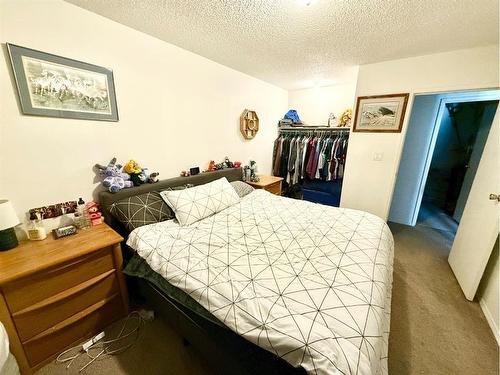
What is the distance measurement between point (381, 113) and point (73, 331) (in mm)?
3688

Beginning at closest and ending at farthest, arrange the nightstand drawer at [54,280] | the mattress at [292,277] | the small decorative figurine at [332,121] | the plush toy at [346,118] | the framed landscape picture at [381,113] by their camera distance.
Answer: the mattress at [292,277]
the nightstand drawer at [54,280]
the framed landscape picture at [381,113]
the plush toy at [346,118]
the small decorative figurine at [332,121]

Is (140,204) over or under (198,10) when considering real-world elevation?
under

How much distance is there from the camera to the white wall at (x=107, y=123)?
1.35m

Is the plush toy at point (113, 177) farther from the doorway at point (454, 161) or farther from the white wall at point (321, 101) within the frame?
the doorway at point (454, 161)

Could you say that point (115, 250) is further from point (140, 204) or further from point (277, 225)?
point (277, 225)

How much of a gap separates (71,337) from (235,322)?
1.25 metres

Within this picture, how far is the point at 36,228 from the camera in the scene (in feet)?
4.61

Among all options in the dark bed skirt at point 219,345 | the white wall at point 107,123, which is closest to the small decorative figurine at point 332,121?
the white wall at point 107,123

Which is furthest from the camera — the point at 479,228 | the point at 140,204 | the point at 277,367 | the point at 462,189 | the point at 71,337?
the point at 462,189

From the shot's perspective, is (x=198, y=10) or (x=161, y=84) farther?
(x=161, y=84)

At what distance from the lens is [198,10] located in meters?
1.57

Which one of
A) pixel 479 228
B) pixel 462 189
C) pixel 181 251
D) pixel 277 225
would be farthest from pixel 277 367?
pixel 462 189

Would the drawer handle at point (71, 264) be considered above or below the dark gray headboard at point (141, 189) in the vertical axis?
below

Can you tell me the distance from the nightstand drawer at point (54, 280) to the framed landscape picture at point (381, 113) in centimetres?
317
